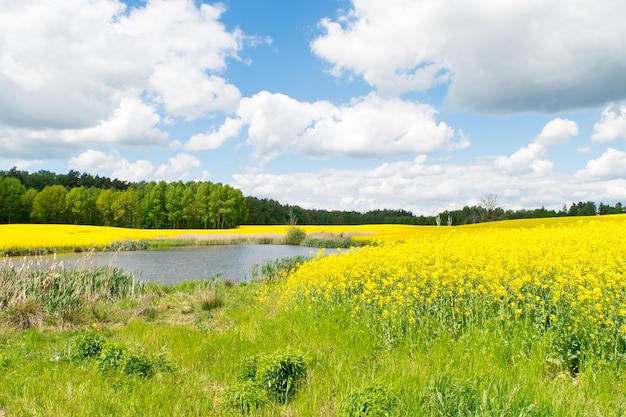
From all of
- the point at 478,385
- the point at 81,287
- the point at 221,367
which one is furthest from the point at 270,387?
the point at 81,287

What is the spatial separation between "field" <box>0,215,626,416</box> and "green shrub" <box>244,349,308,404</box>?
0.05ft

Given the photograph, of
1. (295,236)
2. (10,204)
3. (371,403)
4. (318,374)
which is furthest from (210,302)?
(10,204)

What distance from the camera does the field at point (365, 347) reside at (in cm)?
395

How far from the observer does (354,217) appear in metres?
110

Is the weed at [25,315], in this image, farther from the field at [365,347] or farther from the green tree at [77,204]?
the green tree at [77,204]

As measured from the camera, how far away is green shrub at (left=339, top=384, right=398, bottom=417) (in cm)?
338

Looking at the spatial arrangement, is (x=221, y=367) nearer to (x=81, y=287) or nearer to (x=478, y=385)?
(x=478, y=385)

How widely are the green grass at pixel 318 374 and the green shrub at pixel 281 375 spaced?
0.18 ft

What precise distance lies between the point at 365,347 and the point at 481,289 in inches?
89.1

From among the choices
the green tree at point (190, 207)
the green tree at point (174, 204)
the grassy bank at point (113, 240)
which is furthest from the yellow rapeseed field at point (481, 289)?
the green tree at point (174, 204)

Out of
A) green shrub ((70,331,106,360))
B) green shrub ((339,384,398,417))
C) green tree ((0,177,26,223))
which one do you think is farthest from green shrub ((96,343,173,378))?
green tree ((0,177,26,223))

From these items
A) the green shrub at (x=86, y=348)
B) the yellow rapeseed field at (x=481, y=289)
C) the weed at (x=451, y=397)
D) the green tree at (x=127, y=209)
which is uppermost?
the green tree at (x=127, y=209)

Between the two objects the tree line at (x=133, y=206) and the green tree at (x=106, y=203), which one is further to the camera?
the green tree at (x=106, y=203)

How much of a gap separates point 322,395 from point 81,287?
790 cm
